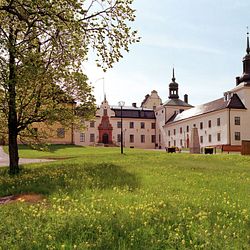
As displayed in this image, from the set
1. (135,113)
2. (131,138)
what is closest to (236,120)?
(131,138)

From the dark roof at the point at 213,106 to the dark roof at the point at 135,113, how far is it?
927 centimetres

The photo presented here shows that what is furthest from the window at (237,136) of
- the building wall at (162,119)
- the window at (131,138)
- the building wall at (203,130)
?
the window at (131,138)

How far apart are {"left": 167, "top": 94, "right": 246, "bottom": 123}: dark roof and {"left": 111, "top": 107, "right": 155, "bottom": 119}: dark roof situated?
9266mm

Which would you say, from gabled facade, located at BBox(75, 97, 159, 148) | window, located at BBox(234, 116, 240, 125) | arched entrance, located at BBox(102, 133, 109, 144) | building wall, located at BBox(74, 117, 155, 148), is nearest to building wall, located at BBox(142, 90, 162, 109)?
gabled facade, located at BBox(75, 97, 159, 148)

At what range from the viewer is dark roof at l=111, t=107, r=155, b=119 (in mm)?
86750

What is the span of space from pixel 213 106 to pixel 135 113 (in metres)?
26.1

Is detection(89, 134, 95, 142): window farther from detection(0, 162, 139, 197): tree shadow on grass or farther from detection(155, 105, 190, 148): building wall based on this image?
detection(0, 162, 139, 197): tree shadow on grass

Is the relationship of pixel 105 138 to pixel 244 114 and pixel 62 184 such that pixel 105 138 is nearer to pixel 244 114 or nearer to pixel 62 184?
pixel 244 114

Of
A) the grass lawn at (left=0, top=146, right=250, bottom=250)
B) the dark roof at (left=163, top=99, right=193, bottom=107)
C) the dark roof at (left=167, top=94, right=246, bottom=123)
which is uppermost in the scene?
the dark roof at (left=163, top=99, right=193, bottom=107)

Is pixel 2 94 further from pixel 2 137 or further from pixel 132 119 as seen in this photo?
pixel 132 119

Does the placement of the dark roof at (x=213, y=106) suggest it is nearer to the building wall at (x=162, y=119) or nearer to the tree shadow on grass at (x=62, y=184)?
the building wall at (x=162, y=119)

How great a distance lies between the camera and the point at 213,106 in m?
66.5

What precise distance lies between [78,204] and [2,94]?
338 inches

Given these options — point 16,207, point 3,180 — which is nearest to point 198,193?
point 16,207
